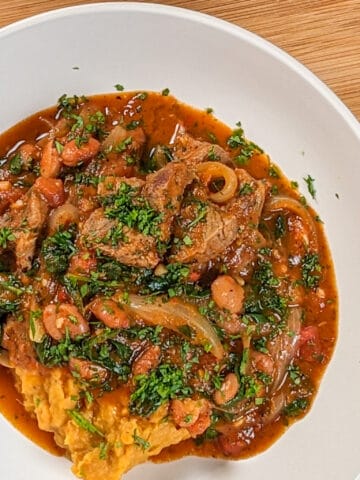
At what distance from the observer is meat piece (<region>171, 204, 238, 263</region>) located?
17.3 feet

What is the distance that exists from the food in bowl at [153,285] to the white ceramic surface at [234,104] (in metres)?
0.12

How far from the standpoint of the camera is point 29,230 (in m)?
5.36

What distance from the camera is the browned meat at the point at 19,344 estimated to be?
5344 mm

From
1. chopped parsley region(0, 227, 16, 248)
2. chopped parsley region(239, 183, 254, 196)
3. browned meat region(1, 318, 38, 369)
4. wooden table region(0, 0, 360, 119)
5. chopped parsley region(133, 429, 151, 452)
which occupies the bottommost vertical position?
chopped parsley region(133, 429, 151, 452)

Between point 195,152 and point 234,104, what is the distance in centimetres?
65

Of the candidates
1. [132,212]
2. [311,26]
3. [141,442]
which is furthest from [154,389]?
[311,26]

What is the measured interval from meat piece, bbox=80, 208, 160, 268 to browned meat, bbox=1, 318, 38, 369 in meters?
0.86

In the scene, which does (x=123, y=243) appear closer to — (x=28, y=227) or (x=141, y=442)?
(x=28, y=227)

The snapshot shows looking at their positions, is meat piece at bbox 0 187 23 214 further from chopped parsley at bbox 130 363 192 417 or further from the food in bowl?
chopped parsley at bbox 130 363 192 417

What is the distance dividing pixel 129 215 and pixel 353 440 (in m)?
2.49

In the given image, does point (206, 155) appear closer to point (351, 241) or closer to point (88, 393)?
point (351, 241)

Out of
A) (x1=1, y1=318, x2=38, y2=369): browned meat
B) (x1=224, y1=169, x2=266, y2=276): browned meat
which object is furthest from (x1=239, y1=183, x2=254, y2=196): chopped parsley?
(x1=1, y1=318, x2=38, y2=369): browned meat

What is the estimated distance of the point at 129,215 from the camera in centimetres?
523

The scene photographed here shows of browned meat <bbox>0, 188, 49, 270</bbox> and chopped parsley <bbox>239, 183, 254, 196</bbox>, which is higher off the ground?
browned meat <bbox>0, 188, 49, 270</bbox>
